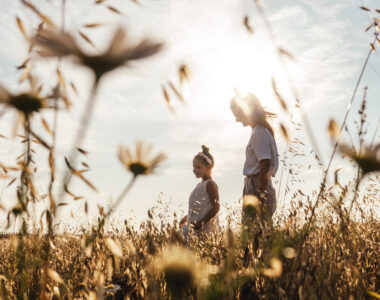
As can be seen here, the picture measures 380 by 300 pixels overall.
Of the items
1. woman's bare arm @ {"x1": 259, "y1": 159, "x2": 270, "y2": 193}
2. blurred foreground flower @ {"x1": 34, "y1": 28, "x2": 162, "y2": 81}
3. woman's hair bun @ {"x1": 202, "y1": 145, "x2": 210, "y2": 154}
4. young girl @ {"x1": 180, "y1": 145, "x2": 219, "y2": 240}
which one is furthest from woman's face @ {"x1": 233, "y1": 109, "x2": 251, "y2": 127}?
blurred foreground flower @ {"x1": 34, "y1": 28, "x2": 162, "y2": 81}

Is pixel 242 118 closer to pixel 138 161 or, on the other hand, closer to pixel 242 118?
pixel 242 118

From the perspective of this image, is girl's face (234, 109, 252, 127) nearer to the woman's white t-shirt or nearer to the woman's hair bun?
the woman's white t-shirt

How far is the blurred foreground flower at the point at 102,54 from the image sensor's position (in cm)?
45

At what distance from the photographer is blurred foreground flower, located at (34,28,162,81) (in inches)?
17.7

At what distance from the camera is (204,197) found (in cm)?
333

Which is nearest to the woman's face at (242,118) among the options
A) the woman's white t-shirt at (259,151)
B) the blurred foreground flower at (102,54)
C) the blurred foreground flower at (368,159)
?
the woman's white t-shirt at (259,151)

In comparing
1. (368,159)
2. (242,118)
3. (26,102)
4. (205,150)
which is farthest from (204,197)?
(26,102)

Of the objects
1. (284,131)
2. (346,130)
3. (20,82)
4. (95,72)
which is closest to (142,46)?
(95,72)

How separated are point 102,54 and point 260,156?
1.90 metres

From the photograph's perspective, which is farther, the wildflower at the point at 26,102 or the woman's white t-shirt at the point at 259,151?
the woman's white t-shirt at the point at 259,151

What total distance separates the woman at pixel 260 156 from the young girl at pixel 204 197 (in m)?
0.76

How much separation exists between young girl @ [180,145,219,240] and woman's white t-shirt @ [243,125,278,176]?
826mm

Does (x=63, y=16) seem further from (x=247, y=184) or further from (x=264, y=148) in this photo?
(x=247, y=184)

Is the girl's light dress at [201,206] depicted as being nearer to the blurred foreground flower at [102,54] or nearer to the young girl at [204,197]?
the young girl at [204,197]
